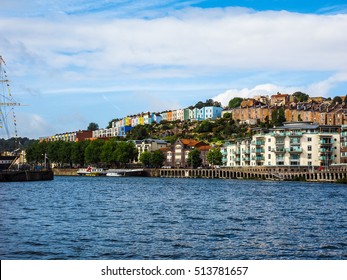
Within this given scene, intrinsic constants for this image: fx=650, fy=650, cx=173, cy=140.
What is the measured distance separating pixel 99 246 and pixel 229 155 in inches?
5789

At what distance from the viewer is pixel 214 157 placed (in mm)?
184750

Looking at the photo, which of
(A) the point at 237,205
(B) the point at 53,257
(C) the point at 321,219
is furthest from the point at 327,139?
(B) the point at 53,257

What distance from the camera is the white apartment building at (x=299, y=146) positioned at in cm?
14238

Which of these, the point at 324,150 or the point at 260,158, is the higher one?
the point at 324,150

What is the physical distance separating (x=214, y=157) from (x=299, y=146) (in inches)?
1699

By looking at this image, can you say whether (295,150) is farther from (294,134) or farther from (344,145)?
(344,145)

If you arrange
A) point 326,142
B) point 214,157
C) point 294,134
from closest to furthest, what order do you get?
point 326,142 < point 294,134 < point 214,157

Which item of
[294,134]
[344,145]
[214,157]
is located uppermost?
[294,134]

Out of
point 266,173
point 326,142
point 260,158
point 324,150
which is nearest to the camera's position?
point 324,150

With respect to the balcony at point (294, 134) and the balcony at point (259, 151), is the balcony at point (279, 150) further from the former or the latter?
the balcony at point (259, 151)

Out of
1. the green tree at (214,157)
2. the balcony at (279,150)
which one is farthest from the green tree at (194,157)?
the balcony at (279,150)

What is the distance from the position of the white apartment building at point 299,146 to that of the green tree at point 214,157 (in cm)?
2675

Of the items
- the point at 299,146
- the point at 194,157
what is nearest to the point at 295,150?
the point at 299,146
